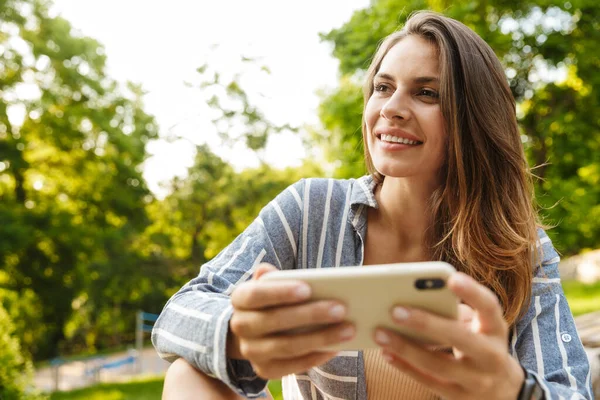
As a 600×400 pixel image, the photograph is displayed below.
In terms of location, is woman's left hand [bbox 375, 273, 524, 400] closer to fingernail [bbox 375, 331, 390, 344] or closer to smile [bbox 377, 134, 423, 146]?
fingernail [bbox 375, 331, 390, 344]

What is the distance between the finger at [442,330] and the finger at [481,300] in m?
0.02

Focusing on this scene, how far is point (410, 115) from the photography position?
1.81m

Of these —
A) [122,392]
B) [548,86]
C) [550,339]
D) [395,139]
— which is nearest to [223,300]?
[395,139]

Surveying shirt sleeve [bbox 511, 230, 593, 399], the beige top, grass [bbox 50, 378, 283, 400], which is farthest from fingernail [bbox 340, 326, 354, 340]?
grass [bbox 50, 378, 283, 400]

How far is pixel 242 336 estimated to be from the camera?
99cm

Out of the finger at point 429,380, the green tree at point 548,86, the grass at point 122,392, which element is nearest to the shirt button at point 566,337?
the finger at point 429,380

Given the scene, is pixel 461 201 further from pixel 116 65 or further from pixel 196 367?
pixel 116 65

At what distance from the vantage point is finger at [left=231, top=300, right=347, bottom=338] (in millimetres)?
900

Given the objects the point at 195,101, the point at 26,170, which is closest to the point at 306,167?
the point at 195,101

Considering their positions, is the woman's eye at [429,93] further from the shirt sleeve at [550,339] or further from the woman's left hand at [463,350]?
the woman's left hand at [463,350]

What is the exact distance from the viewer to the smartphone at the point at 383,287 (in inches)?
35.1

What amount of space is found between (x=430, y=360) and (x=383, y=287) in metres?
→ 0.16

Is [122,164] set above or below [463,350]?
below

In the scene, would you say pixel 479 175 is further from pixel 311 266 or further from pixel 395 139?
pixel 311 266
